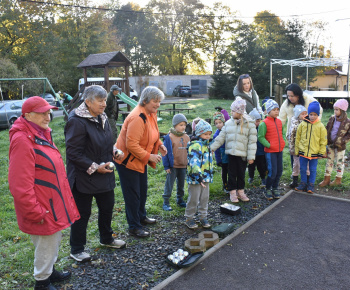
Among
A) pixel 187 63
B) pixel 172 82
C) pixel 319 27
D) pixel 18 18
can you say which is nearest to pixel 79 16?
pixel 18 18

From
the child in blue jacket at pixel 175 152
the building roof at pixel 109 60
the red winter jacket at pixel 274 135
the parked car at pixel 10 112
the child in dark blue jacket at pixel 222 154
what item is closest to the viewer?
the child in blue jacket at pixel 175 152

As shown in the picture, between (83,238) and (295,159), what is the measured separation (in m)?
4.30

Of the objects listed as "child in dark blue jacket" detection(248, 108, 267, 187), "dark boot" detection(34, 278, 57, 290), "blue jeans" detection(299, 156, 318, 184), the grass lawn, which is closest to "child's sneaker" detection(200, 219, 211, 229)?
the grass lawn

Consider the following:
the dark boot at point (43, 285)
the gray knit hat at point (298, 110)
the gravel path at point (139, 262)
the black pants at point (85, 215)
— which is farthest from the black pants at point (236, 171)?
the dark boot at point (43, 285)

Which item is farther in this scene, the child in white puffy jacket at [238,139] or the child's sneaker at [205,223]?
the child in white puffy jacket at [238,139]

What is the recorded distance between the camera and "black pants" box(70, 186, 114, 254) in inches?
135

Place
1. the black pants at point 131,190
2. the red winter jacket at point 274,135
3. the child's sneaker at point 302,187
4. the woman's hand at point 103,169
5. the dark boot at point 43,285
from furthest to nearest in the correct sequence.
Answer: the child's sneaker at point 302,187 → the red winter jacket at point 274,135 → the black pants at point 131,190 → the woman's hand at point 103,169 → the dark boot at point 43,285

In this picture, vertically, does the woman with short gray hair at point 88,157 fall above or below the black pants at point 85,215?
above

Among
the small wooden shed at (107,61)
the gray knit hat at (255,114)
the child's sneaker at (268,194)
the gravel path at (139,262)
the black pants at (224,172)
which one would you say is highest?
the small wooden shed at (107,61)

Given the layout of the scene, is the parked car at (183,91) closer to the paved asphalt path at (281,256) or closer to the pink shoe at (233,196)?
the pink shoe at (233,196)

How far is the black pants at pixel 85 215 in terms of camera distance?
3.44 meters

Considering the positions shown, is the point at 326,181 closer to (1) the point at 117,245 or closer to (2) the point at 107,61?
(1) the point at 117,245

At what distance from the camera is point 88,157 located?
335cm

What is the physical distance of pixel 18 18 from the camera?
28.2 meters
